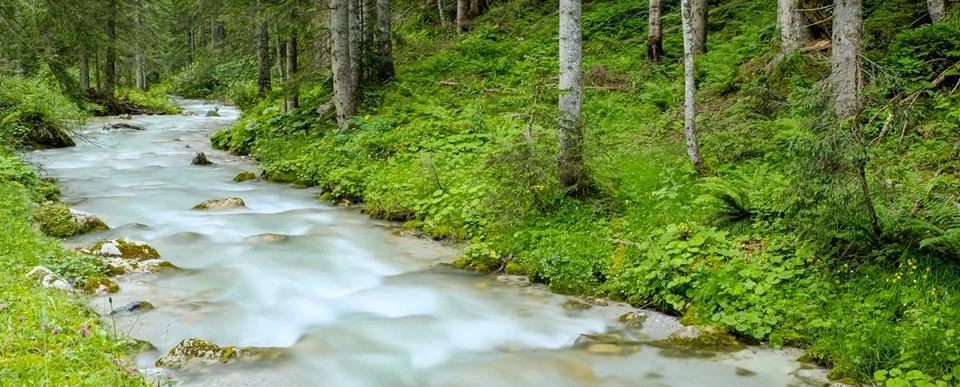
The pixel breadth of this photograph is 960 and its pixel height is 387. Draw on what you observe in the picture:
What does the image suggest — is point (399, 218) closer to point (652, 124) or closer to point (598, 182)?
point (598, 182)

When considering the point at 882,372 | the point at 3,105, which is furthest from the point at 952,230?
the point at 3,105

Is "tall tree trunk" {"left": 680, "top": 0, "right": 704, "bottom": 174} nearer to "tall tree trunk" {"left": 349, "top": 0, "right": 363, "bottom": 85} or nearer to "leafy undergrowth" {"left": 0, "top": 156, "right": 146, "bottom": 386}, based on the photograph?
"leafy undergrowth" {"left": 0, "top": 156, "right": 146, "bottom": 386}

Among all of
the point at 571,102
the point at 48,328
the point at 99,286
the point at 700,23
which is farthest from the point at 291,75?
the point at 48,328

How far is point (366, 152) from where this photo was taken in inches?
520

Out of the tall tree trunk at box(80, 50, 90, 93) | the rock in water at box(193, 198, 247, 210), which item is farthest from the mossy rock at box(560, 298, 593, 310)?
the tall tree trunk at box(80, 50, 90, 93)

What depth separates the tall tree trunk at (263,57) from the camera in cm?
2022

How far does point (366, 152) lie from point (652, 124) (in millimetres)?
5702

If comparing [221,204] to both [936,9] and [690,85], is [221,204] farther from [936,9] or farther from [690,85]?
[936,9]

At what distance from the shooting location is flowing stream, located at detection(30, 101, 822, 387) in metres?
5.86

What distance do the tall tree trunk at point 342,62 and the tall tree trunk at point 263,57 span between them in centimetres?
588

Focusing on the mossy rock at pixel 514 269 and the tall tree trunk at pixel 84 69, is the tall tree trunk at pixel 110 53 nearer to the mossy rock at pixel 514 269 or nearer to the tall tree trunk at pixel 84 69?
the tall tree trunk at pixel 84 69

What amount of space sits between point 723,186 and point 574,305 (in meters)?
2.30

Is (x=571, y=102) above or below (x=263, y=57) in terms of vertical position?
below

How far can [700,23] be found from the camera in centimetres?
1423
